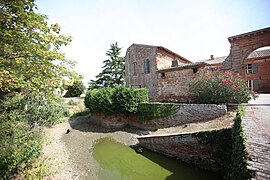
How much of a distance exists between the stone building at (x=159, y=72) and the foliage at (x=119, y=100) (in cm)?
328

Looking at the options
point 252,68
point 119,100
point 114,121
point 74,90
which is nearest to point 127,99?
point 119,100

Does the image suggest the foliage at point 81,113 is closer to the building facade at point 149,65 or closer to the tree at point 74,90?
the building facade at point 149,65

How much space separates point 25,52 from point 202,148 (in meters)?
7.77

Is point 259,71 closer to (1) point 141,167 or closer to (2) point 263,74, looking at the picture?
(2) point 263,74

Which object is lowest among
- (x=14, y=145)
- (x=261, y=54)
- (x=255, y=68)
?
(x=14, y=145)

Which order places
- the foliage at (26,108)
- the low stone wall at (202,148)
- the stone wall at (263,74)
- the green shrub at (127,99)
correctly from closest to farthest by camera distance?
the low stone wall at (202,148) → the foliage at (26,108) → the green shrub at (127,99) → the stone wall at (263,74)

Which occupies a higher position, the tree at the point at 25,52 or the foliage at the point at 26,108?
the tree at the point at 25,52

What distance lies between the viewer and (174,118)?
9.89 metres

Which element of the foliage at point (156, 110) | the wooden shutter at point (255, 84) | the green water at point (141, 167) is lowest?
the green water at point (141, 167)

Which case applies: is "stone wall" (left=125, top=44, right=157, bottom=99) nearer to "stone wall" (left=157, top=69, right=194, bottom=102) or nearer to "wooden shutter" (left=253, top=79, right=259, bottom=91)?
"stone wall" (left=157, top=69, right=194, bottom=102)

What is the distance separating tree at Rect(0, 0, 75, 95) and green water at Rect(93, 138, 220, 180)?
15.6 ft

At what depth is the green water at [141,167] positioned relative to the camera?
5641mm

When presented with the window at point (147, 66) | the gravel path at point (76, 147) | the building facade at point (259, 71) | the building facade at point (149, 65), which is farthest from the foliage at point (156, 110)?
the building facade at point (259, 71)

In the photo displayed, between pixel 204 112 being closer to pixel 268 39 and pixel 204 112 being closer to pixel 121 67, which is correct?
pixel 268 39
